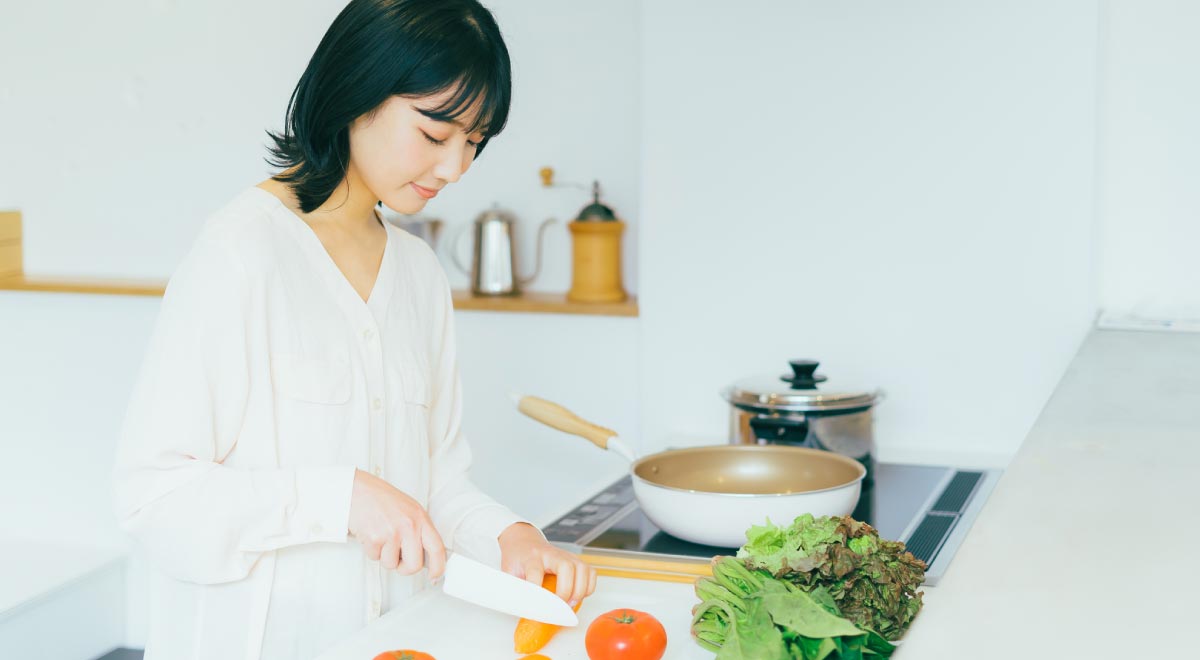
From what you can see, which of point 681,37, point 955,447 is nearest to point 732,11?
point 681,37

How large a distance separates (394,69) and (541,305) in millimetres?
1365

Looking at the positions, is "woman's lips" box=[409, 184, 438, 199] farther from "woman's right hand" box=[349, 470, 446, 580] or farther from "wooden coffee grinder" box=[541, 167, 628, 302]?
"wooden coffee grinder" box=[541, 167, 628, 302]

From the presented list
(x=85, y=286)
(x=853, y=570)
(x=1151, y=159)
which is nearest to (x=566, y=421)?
(x=853, y=570)

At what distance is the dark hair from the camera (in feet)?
4.01

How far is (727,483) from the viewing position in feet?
5.28

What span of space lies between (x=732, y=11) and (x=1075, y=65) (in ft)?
1.90

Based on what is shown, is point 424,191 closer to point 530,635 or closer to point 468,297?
point 530,635

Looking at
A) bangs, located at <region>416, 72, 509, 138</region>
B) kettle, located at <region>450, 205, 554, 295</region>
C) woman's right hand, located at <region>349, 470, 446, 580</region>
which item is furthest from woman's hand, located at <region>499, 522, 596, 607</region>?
kettle, located at <region>450, 205, 554, 295</region>

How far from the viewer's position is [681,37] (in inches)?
84.7

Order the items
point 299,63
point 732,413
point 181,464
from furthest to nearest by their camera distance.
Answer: point 299,63 < point 732,413 < point 181,464

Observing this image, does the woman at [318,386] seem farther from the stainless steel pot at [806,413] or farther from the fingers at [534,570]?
the stainless steel pot at [806,413]

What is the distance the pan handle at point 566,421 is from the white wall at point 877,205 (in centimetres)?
57

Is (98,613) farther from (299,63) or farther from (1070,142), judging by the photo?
(1070,142)

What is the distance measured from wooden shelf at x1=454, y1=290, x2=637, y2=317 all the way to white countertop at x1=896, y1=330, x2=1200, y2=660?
120 centimetres
